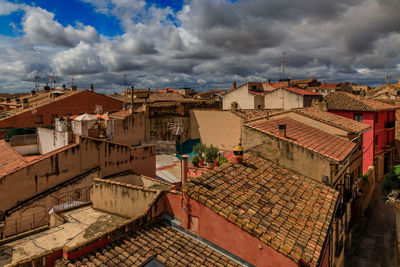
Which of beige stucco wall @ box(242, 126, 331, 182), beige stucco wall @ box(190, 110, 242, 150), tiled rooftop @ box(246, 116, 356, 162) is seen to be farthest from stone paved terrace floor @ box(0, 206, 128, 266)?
beige stucco wall @ box(190, 110, 242, 150)

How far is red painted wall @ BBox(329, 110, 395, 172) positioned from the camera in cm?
2914

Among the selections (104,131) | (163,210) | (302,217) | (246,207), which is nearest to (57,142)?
(104,131)

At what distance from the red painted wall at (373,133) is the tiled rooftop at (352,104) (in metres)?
0.61

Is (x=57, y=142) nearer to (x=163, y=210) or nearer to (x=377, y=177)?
(x=163, y=210)

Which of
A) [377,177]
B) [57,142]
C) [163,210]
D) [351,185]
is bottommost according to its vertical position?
[377,177]

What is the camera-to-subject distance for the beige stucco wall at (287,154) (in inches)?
489

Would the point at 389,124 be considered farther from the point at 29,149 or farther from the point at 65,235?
the point at 29,149

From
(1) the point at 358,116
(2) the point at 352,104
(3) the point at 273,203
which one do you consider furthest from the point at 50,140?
(2) the point at 352,104

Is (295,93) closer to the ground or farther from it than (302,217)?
farther from it

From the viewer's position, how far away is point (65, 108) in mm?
36719

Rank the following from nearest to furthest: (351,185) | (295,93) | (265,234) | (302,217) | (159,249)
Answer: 1. (265,234)
2. (159,249)
3. (302,217)
4. (351,185)
5. (295,93)

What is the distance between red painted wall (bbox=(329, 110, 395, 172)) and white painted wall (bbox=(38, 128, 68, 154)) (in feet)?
87.4

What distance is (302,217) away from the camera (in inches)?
380

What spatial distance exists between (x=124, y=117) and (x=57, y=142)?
737cm
